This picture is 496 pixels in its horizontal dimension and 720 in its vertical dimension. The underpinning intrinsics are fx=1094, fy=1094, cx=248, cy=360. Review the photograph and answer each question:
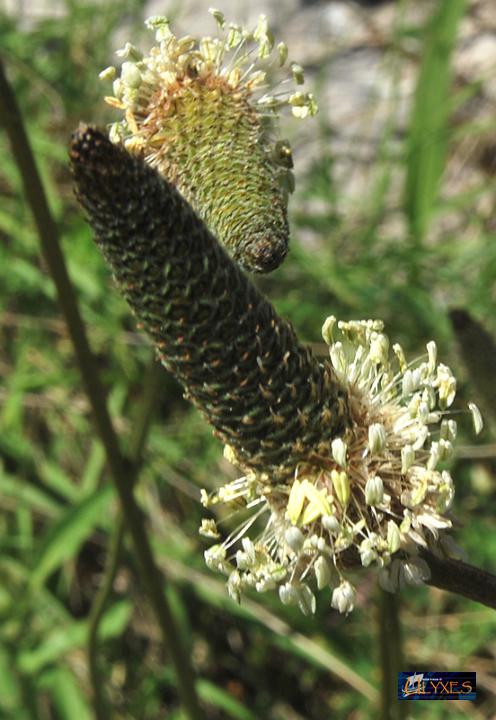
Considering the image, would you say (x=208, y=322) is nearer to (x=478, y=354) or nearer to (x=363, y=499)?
(x=363, y=499)

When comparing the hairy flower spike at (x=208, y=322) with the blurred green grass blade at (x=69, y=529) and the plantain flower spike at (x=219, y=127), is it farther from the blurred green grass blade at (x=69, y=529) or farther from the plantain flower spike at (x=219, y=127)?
the blurred green grass blade at (x=69, y=529)

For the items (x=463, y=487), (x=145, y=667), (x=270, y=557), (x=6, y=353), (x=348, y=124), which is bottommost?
(x=270, y=557)

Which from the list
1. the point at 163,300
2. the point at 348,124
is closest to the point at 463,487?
the point at 348,124

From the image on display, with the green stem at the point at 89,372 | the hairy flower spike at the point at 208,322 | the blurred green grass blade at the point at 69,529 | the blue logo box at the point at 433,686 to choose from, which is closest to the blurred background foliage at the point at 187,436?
the blurred green grass blade at the point at 69,529

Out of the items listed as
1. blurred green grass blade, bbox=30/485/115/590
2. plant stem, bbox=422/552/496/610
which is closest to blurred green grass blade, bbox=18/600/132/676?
blurred green grass blade, bbox=30/485/115/590

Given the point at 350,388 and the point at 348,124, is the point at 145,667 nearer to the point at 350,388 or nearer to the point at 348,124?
the point at 350,388

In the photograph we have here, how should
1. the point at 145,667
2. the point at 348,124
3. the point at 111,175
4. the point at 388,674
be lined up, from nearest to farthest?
1. the point at 111,175
2. the point at 388,674
3. the point at 145,667
4. the point at 348,124

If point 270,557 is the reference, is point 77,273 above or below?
above
